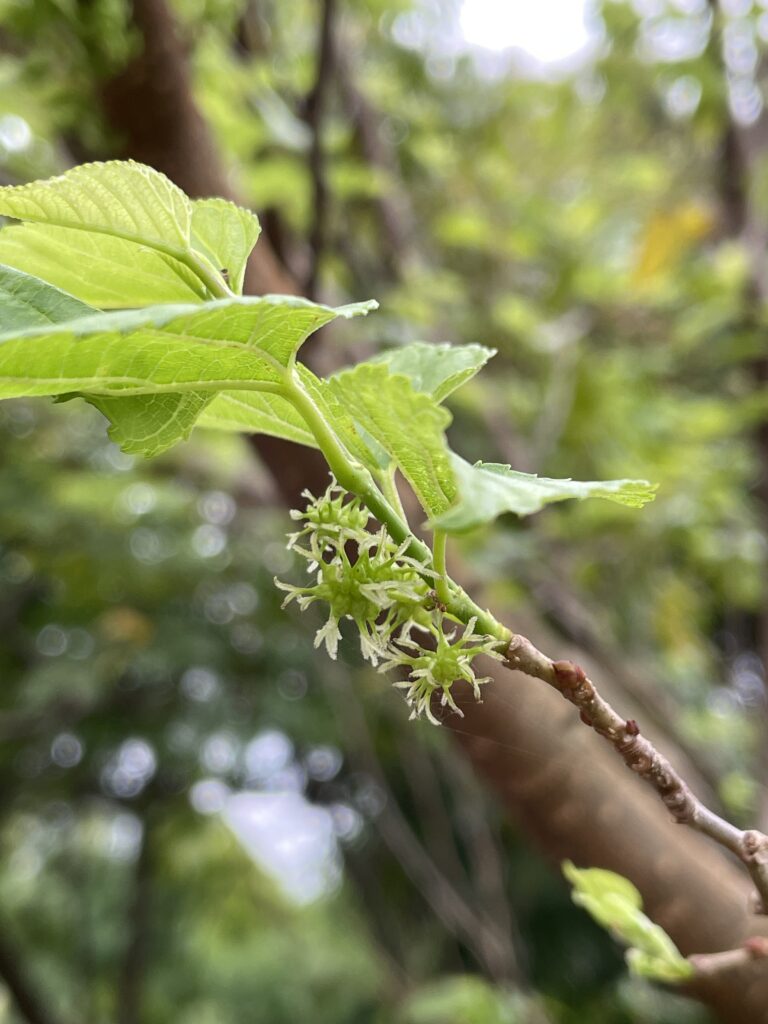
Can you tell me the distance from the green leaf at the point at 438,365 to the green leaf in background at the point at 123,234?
0.15 ft

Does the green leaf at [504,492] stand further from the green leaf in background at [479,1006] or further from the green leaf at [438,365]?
the green leaf in background at [479,1006]

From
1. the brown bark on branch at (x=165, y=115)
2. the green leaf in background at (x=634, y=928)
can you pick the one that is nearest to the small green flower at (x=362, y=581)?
the green leaf in background at (x=634, y=928)

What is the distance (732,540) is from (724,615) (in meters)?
0.42

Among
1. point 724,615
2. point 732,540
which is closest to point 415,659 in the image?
point 732,540

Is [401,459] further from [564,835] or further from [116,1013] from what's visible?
[116,1013]

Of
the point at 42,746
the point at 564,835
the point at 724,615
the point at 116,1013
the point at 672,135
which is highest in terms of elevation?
the point at 672,135

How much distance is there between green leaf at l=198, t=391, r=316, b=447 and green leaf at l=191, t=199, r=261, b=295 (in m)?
0.03

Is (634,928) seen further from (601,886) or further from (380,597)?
(380,597)

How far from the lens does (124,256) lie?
224 mm

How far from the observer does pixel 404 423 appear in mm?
185

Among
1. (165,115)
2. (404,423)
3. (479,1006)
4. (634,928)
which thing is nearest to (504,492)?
(404,423)

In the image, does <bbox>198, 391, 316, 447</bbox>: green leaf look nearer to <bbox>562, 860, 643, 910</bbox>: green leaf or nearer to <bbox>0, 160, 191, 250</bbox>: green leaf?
<bbox>0, 160, 191, 250</bbox>: green leaf

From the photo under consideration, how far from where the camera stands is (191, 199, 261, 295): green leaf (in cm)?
23

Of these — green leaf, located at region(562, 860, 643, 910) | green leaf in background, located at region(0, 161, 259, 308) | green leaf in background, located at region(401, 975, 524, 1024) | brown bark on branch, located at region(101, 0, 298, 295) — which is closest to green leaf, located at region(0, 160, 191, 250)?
green leaf in background, located at region(0, 161, 259, 308)
